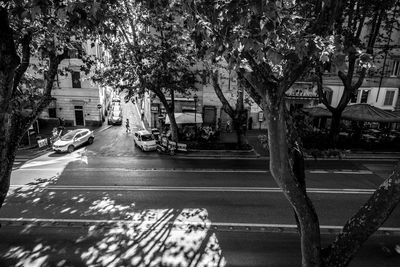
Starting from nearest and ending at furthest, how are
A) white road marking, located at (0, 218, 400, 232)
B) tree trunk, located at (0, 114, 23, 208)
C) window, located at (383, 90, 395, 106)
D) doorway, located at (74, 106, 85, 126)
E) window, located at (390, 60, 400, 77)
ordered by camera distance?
1. tree trunk, located at (0, 114, 23, 208)
2. white road marking, located at (0, 218, 400, 232)
3. window, located at (390, 60, 400, 77)
4. window, located at (383, 90, 395, 106)
5. doorway, located at (74, 106, 85, 126)

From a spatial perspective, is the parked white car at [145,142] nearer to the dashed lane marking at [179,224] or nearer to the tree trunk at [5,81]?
the dashed lane marking at [179,224]

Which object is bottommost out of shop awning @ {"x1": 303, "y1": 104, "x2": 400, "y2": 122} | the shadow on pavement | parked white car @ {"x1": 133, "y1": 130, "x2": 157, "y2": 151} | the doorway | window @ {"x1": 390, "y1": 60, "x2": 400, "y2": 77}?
the shadow on pavement

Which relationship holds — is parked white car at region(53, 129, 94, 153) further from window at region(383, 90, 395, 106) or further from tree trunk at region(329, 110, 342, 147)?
window at region(383, 90, 395, 106)

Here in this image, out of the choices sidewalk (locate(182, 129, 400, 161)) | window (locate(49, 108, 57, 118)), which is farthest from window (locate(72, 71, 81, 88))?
sidewalk (locate(182, 129, 400, 161))

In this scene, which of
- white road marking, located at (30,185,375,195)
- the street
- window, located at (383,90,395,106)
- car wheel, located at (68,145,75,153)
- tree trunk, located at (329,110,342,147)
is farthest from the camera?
window, located at (383,90,395,106)

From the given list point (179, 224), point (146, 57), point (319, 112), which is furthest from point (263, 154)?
point (179, 224)

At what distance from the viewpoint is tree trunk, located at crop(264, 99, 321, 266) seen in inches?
163

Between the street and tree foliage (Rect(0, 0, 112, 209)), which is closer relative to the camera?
tree foliage (Rect(0, 0, 112, 209))

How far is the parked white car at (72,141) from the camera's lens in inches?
717

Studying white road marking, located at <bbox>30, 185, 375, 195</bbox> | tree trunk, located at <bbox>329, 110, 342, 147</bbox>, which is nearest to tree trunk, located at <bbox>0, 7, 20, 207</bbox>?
white road marking, located at <bbox>30, 185, 375, 195</bbox>

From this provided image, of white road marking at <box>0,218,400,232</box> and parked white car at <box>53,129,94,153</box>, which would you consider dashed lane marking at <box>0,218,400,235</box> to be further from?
parked white car at <box>53,129,94,153</box>

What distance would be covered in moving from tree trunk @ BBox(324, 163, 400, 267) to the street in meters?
3.17

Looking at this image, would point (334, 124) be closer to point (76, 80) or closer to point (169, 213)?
point (169, 213)

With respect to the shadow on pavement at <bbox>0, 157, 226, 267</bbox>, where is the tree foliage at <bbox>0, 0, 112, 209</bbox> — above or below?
A: above
